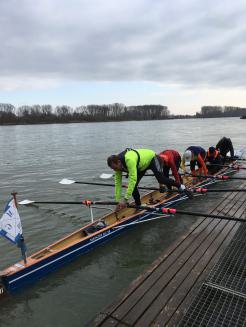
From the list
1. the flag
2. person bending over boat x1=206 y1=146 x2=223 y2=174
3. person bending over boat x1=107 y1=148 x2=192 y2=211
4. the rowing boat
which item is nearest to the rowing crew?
person bending over boat x1=107 y1=148 x2=192 y2=211

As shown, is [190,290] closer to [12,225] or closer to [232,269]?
[232,269]

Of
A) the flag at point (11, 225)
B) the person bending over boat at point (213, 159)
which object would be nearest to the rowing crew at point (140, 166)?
the person bending over boat at point (213, 159)

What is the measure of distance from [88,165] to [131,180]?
14606mm

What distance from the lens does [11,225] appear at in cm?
585

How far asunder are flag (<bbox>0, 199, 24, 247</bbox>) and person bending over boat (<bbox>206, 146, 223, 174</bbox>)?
1092cm

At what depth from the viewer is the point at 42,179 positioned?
1708 cm

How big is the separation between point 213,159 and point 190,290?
35.9ft

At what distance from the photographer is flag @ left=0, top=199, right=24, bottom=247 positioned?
229 inches

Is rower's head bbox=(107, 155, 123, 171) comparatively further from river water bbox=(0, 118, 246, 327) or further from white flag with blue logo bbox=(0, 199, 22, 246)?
white flag with blue logo bbox=(0, 199, 22, 246)

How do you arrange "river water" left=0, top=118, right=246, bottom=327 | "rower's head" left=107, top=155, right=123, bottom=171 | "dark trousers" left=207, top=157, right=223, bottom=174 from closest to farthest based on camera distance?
"river water" left=0, top=118, right=246, bottom=327 < "rower's head" left=107, top=155, right=123, bottom=171 < "dark trousers" left=207, top=157, right=223, bottom=174

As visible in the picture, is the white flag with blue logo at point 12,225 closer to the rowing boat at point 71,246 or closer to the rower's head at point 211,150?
the rowing boat at point 71,246

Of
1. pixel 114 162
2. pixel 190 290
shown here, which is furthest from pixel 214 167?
pixel 190 290

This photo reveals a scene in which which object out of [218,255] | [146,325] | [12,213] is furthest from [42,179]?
[146,325]

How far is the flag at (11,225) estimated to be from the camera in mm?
5805
